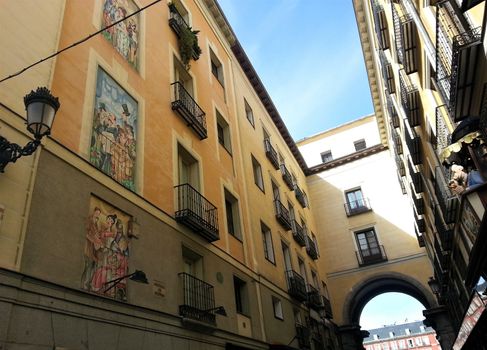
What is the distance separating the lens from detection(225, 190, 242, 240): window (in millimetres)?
14859

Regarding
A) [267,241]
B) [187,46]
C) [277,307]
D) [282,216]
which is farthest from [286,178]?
[187,46]

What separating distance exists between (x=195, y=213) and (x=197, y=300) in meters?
2.29

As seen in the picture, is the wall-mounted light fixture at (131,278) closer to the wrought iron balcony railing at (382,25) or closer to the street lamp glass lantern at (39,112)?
the street lamp glass lantern at (39,112)

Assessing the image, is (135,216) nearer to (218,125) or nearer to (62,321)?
(62,321)

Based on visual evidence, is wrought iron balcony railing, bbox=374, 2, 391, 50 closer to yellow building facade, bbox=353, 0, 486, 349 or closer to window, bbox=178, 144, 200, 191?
yellow building facade, bbox=353, 0, 486, 349

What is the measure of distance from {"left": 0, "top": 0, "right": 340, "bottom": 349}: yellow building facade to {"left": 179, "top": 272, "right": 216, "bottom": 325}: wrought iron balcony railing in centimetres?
5

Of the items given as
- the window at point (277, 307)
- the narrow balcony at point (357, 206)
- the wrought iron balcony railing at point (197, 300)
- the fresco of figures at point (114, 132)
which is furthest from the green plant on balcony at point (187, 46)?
the narrow balcony at point (357, 206)

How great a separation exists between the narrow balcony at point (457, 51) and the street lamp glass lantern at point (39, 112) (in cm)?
608

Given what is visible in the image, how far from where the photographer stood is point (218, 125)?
1716cm

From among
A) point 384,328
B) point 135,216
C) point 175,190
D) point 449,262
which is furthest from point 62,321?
point 384,328

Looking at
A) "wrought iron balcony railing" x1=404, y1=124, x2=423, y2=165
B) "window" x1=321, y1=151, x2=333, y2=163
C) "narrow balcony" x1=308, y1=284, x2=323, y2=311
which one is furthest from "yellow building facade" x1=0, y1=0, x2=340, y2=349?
"window" x1=321, y1=151, x2=333, y2=163

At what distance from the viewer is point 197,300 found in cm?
1038

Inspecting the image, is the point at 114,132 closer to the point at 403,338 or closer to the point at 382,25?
the point at 382,25

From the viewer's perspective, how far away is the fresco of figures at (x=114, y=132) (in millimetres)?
8531
